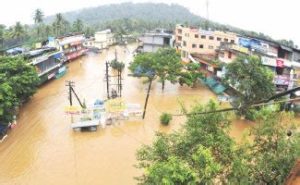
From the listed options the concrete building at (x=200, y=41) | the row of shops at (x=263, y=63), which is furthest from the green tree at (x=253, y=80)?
the concrete building at (x=200, y=41)

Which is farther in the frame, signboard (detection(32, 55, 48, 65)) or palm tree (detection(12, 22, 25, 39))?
palm tree (detection(12, 22, 25, 39))

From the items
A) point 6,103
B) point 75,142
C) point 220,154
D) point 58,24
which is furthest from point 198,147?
point 58,24

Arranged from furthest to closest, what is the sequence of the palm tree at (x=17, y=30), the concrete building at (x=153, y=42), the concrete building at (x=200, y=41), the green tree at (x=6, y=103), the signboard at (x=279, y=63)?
the palm tree at (x=17, y=30) < the concrete building at (x=153, y=42) < the concrete building at (x=200, y=41) < the signboard at (x=279, y=63) < the green tree at (x=6, y=103)

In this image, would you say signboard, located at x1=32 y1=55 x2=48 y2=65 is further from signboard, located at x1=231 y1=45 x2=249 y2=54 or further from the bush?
signboard, located at x1=231 y1=45 x2=249 y2=54

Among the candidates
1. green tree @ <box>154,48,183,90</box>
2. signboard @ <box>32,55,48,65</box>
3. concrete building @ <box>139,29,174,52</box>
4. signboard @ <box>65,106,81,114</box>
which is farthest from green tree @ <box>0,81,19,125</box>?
concrete building @ <box>139,29,174,52</box>

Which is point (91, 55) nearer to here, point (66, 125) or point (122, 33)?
point (122, 33)

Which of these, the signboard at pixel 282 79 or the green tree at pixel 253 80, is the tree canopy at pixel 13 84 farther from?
the signboard at pixel 282 79

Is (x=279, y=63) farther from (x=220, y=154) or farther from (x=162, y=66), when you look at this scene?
(x=220, y=154)

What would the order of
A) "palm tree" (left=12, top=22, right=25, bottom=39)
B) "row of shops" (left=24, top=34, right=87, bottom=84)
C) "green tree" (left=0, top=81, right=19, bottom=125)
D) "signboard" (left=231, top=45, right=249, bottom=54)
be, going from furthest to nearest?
"palm tree" (left=12, top=22, right=25, bottom=39) → "row of shops" (left=24, top=34, right=87, bottom=84) → "signboard" (left=231, top=45, right=249, bottom=54) → "green tree" (left=0, top=81, right=19, bottom=125)
